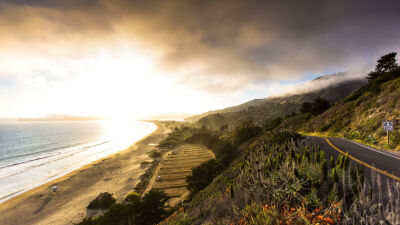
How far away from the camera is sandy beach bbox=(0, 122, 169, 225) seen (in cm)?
1695

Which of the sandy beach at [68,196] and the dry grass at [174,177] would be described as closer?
the sandy beach at [68,196]

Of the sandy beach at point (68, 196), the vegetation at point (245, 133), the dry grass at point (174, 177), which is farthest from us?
the vegetation at point (245, 133)

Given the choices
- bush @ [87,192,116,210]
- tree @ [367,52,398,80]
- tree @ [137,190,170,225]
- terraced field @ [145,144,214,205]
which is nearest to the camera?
tree @ [137,190,170,225]

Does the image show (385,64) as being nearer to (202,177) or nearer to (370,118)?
(370,118)

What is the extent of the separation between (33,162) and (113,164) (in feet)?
70.2

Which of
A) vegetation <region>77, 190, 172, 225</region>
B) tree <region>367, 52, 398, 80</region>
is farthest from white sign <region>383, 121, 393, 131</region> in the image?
tree <region>367, 52, 398, 80</region>

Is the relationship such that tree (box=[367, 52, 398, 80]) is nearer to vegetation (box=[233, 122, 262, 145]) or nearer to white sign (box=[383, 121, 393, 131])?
vegetation (box=[233, 122, 262, 145])

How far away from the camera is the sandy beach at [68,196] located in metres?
17.0

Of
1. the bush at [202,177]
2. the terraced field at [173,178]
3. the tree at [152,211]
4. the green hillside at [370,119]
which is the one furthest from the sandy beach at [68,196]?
the green hillside at [370,119]

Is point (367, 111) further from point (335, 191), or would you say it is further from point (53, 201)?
point (53, 201)

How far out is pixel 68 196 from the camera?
2125 cm

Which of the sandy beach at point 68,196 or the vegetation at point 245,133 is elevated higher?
the vegetation at point 245,133

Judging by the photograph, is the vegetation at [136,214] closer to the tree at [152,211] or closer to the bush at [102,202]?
the tree at [152,211]

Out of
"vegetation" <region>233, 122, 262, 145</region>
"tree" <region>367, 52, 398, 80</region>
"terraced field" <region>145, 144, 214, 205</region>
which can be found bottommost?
"terraced field" <region>145, 144, 214, 205</region>
